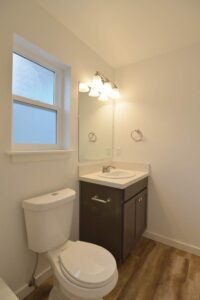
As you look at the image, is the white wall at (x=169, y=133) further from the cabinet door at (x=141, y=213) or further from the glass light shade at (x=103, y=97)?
the glass light shade at (x=103, y=97)

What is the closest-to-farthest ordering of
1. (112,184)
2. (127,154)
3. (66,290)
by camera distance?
1. (66,290)
2. (112,184)
3. (127,154)

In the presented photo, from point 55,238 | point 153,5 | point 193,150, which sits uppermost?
point 153,5

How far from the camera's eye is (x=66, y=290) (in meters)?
1.05

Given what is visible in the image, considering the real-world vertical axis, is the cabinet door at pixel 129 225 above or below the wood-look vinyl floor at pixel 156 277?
above

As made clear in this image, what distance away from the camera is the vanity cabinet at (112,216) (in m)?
1.61

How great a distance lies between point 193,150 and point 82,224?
57.2 inches

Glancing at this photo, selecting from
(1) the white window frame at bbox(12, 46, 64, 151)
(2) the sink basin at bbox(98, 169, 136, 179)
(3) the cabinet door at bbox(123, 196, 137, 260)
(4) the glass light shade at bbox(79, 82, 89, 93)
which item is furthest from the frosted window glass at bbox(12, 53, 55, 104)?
(3) the cabinet door at bbox(123, 196, 137, 260)

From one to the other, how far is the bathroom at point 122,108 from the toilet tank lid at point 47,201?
0.09 meters

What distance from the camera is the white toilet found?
102 cm

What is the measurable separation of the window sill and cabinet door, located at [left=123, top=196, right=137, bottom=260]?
75 centimetres

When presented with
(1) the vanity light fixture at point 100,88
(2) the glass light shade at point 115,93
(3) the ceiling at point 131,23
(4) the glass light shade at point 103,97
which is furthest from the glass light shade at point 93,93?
(3) the ceiling at point 131,23

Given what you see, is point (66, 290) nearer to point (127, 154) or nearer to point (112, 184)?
point (112, 184)

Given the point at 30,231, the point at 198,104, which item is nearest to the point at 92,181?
the point at 30,231

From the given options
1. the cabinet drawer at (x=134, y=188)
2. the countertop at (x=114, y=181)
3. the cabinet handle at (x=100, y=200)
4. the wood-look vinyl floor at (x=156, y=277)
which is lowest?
the wood-look vinyl floor at (x=156, y=277)
